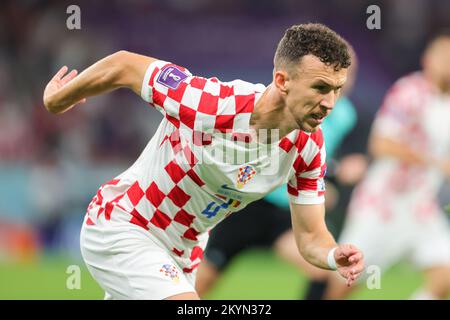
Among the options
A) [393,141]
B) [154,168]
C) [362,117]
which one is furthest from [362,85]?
[154,168]

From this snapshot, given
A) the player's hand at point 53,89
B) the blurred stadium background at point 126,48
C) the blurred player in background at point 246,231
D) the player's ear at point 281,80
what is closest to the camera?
the player's ear at point 281,80

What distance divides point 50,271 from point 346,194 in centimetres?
328

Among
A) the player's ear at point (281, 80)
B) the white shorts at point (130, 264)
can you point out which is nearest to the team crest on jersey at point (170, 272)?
the white shorts at point (130, 264)

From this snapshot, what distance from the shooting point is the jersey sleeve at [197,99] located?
400 cm

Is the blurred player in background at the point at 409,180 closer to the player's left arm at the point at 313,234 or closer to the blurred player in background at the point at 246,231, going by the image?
the blurred player in background at the point at 246,231

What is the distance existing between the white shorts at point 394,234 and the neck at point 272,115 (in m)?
3.70

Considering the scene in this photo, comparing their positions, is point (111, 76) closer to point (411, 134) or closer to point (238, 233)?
point (238, 233)

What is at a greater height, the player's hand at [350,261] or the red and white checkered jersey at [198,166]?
the red and white checkered jersey at [198,166]

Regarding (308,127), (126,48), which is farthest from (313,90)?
(126,48)

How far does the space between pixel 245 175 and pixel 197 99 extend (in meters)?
0.41

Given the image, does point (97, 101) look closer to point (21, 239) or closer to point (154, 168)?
point (21, 239)

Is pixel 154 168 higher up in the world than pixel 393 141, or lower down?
higher up

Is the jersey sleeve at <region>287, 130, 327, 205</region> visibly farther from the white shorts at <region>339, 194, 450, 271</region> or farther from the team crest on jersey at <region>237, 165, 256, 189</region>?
the white shorts at <region>339, 194, 450, 271</region>

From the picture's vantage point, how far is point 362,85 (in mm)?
11312
